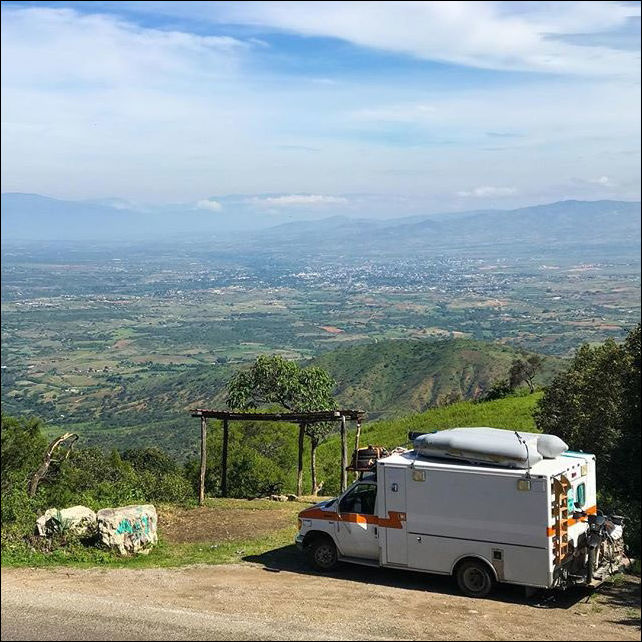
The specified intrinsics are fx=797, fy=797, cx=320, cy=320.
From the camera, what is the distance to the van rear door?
1366cm

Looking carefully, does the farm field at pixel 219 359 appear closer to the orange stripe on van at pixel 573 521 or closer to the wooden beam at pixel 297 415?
the wooden beam at pixel 297 415

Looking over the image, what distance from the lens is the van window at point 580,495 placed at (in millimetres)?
13273

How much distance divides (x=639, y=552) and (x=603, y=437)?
9.69 metres

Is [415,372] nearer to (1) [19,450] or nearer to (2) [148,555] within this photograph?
(1) [19,450]

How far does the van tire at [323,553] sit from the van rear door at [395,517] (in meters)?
1.36

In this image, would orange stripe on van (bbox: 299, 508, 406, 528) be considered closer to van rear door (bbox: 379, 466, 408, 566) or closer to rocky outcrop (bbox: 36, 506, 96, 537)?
van rear door (bbox: 379, 466, 408, 566)

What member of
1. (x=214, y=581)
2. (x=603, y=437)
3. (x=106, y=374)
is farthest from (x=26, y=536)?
(x=106, y=374)

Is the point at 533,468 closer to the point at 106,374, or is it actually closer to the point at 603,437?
the point at 603,437

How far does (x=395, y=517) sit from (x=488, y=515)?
1729 mm

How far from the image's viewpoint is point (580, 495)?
1339 cm

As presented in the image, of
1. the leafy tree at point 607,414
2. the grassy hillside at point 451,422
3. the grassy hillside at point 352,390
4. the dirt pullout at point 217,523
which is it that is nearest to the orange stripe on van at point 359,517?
the dirt pullout at point 217,523

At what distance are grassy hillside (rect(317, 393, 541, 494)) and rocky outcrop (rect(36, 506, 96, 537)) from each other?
67.5 ft

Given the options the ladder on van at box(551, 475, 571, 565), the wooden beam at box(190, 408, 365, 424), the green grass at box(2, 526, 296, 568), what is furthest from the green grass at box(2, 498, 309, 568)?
the ladder on van at box(551, 475, 571, 565)

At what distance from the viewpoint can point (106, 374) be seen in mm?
140500
